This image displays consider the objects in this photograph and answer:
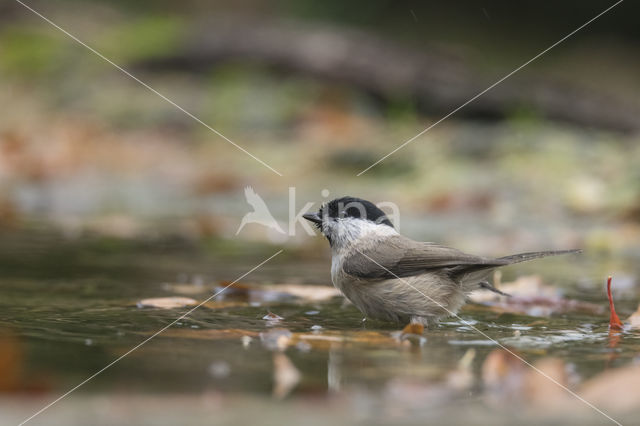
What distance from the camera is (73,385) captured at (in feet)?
7.48

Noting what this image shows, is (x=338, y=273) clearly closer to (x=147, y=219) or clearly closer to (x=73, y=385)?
(x=73, y=385)

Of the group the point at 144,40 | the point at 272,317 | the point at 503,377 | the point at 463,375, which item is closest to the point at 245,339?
the point at 272,317

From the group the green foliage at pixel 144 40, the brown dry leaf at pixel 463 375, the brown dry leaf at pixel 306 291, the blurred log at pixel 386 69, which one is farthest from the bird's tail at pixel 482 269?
the green foliage at pixel 144 40

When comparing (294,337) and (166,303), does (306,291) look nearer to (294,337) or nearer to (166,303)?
(166,303)

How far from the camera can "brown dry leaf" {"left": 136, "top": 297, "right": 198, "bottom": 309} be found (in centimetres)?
382

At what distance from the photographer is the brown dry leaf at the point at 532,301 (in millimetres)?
4047

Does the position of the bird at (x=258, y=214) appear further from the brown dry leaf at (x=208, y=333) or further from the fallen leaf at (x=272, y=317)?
the brown dry leaf at (x=208, y=333)

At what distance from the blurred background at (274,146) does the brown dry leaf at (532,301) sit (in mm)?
247

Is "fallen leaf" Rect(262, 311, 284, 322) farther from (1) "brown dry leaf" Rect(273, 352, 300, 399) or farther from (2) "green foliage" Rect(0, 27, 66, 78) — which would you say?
(2) "green foliage" Rect(0, 27, 66, 78)

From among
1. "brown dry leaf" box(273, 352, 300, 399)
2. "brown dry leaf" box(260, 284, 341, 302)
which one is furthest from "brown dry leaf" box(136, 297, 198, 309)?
"brown dry leaf" box(273, 352, 300, 399)

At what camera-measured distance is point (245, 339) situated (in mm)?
3051

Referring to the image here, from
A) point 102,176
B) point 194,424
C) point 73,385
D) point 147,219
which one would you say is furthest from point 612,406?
point 102,176

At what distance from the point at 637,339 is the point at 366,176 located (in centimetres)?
621

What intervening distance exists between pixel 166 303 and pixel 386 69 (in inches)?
328
